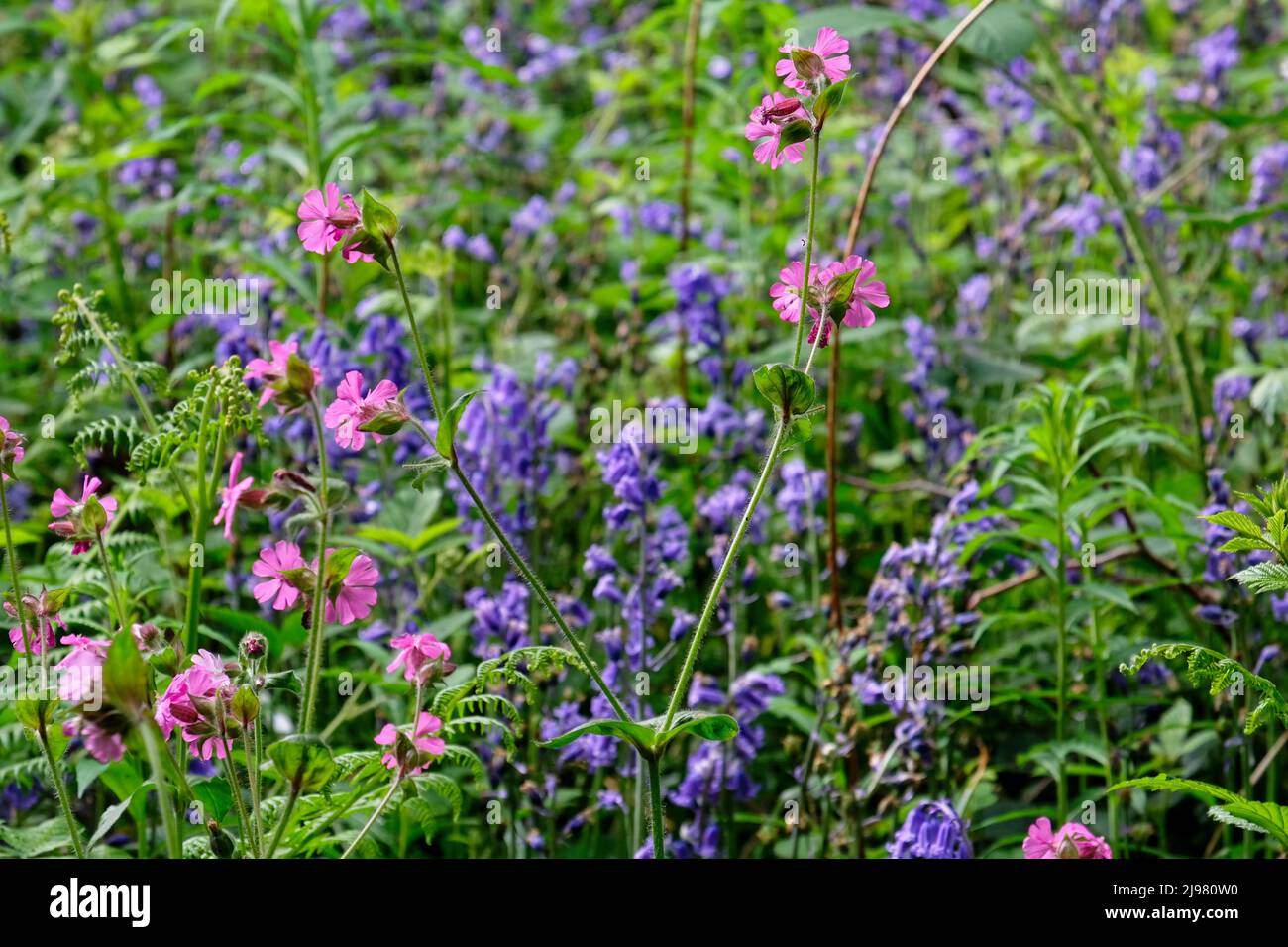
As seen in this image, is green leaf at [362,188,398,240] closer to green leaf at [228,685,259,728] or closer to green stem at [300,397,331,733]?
green stem at [300,397,331,733]

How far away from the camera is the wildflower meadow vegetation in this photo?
1576mm

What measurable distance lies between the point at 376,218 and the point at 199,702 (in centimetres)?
54

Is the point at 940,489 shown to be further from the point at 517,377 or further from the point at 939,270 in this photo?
the point at 939,270

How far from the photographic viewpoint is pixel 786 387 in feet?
4.94

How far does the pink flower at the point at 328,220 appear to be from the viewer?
4.83ft

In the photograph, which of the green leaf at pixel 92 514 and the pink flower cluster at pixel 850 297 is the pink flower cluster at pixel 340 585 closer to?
the green leaf at pixel 92 514

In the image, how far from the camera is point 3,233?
2109 mm

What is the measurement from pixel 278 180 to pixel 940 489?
271 cm

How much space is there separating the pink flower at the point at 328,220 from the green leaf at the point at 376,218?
0.02m

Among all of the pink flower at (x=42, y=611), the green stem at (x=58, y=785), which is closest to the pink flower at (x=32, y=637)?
the pink flower at (x=42, y=611)

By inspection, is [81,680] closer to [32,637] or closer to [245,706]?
[245,706]

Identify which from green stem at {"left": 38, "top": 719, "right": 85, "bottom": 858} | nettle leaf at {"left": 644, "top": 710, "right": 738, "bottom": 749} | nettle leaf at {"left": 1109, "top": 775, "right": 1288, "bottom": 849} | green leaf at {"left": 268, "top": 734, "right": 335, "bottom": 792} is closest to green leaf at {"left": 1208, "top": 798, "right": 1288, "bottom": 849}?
nettle leaf at {"left": 1109, "top": 775, "right": 1288, "bottom": 849}

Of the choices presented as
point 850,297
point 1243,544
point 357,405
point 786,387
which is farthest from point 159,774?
point 1243,544
